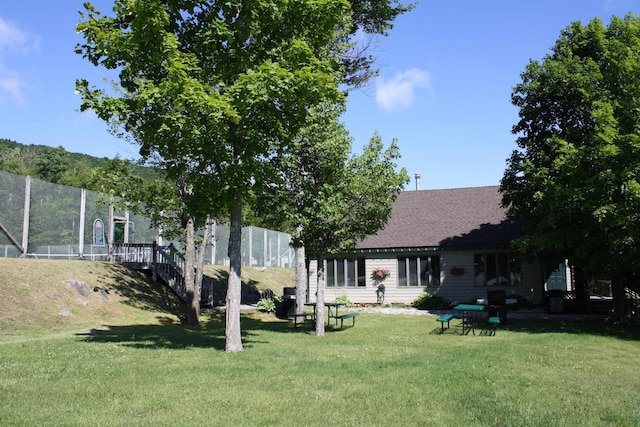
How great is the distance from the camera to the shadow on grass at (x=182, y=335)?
481 inches

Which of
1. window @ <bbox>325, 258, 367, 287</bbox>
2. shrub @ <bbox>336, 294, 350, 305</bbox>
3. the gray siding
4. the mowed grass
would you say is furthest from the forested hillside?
the mowed grass

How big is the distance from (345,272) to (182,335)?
1327 cm

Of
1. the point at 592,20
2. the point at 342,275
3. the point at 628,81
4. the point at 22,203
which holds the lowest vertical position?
the point at 342,275

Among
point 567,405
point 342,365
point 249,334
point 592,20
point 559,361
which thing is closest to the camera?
point 567,405

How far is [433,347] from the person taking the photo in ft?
41.3

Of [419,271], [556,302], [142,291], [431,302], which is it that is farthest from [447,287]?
[142,291]

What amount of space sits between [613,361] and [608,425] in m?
5.64

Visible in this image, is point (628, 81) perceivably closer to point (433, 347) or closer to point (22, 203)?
point (433, 347)

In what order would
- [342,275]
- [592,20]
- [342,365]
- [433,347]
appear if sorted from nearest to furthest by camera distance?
[342,365], [433,347], [592,20], [342,275]

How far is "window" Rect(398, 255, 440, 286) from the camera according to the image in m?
25.1

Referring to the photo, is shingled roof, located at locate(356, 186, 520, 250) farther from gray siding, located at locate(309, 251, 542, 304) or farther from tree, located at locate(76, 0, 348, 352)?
tree, located at locate(76, 0, 348, 352)

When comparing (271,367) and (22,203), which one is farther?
(22,203)

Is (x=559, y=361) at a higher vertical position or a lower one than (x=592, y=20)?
lower

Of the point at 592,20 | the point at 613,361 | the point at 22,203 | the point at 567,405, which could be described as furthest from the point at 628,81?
the point at 22,203
